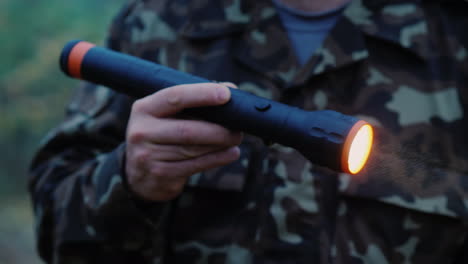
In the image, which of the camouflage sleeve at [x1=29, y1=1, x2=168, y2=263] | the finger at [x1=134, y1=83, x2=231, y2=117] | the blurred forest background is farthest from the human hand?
the blurred forest background

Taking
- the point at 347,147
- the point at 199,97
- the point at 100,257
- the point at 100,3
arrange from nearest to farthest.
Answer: the point at 347,147
the point at 199,97
the point at 100,257
the point at 100,3

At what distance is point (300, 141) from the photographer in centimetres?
87

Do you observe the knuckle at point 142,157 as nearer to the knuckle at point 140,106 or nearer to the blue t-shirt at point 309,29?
the knuckle at point 140,106

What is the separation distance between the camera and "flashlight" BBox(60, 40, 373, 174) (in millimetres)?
843

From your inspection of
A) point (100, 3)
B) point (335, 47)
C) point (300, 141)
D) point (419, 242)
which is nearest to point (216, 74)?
point (335, 47)

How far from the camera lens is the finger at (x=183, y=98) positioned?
950 millimetres

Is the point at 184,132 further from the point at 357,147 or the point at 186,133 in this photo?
the point at 357,147

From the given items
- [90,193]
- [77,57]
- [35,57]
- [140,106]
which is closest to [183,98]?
[140,106]

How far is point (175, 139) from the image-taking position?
1.03m

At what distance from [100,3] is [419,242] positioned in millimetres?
6303

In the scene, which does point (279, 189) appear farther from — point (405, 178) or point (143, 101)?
point (143, 101)

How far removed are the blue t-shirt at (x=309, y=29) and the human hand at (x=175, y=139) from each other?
1.53ft

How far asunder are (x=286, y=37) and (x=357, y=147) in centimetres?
64

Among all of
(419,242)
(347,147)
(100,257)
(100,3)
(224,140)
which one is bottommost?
(100,3)
